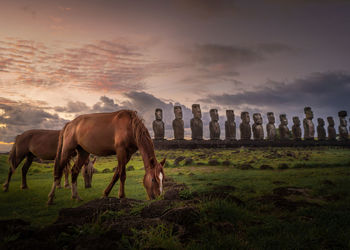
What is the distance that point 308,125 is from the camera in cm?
3753

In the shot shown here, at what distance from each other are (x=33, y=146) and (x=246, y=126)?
1065 inches

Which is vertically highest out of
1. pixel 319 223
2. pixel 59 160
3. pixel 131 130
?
pixel 131 130

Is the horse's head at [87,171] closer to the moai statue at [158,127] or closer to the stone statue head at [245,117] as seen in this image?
the moai statue at [158,127]

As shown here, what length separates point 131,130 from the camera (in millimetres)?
6473

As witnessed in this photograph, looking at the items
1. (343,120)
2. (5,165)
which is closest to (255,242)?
(5,165)

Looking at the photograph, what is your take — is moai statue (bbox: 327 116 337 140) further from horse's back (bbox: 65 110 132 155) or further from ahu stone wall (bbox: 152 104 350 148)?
horse's back (bbox: 65 110 132 155)

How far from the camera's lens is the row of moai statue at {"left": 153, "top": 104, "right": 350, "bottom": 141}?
90.5ft

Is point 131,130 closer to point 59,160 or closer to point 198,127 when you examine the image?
point 59,160

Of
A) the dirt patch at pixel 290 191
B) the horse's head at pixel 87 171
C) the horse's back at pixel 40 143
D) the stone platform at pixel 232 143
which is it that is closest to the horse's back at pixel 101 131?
the horse's head at pixel 87 171

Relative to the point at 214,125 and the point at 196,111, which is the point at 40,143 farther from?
the point at 214,125

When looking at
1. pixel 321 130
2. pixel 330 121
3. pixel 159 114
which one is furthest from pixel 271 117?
pixel 159 114

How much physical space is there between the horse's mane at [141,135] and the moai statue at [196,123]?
21962mm

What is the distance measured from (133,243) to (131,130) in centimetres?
340

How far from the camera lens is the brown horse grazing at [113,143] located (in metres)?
5.81
